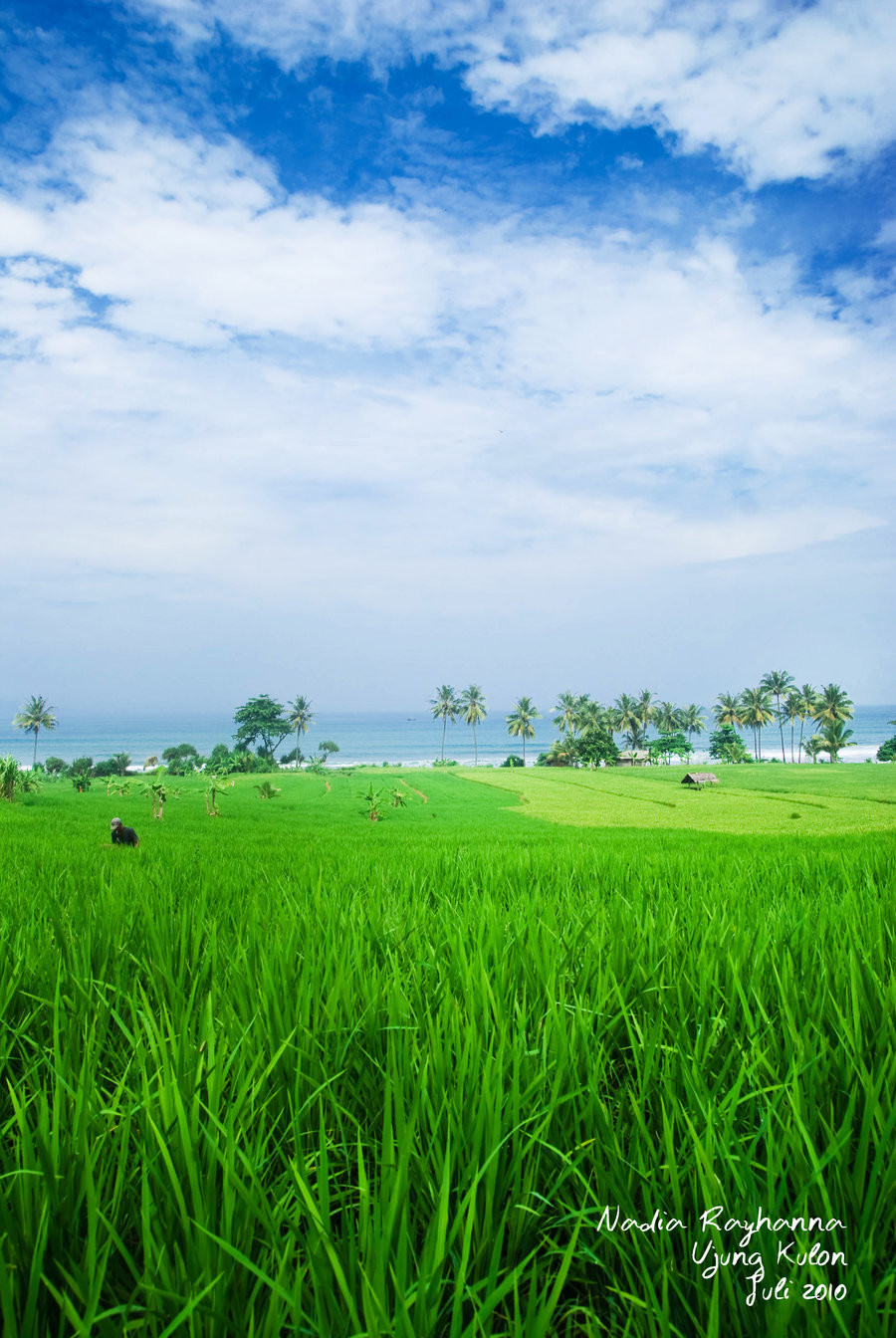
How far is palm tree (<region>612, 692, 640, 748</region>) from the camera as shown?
338 ft

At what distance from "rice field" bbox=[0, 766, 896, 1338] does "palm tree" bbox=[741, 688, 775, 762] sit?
356ft

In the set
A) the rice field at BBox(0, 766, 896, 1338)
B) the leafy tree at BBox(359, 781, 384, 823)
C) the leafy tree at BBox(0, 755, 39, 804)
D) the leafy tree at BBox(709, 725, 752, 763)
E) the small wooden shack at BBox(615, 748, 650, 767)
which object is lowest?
the small wooden shack at BBox(615, 748, 650, 767)

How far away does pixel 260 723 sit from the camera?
2340 inches

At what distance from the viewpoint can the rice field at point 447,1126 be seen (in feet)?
2.74

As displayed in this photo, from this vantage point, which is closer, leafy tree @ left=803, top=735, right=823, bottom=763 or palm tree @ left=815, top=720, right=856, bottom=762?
palm tree @ left=815, top=720, right=856, bottom=762

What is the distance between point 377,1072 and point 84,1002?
34.9 inches

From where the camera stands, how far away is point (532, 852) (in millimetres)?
6348

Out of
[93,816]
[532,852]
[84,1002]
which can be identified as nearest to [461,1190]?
[84,1002]

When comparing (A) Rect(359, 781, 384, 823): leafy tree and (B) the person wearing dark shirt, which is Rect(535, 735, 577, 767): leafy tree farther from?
(B) the person wearing dark shirt

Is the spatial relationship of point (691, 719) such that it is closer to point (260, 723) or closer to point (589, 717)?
point (589, 717)

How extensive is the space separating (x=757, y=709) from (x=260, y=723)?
259 ft

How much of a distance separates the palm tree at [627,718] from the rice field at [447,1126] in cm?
10372

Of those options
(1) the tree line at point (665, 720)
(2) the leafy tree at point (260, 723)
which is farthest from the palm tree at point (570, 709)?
(2) the leafy tree at point (260, 723)

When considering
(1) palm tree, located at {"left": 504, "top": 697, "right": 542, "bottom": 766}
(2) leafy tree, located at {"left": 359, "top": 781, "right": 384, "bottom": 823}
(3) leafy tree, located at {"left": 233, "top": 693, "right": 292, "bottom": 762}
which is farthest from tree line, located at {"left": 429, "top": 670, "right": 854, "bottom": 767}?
(2) leafy tree, located at {"left": 359, "top": 781, "right": 384, "bottom": 823}
